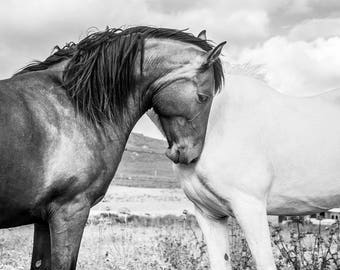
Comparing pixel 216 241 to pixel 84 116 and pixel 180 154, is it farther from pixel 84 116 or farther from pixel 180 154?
pixel 84 116

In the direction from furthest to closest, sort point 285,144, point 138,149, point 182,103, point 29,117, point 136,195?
point 138,149 < point 136,195 < point 285,144 < point 182,103 < point 29,117

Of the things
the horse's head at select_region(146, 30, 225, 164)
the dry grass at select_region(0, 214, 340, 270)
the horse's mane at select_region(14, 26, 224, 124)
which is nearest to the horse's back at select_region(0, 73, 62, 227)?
the horse's mane at select_region(14, 26, 224, 124)

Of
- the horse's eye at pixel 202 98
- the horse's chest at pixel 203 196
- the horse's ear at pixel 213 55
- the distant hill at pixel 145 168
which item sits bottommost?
the horse's chest at pixel 203 196

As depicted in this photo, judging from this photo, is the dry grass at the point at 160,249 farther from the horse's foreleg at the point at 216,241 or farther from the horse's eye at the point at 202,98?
the horse's eye at the point at 202,98

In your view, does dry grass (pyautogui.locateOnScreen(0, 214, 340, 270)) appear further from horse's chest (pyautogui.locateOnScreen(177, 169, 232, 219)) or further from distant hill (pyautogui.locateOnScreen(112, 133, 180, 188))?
distant hill (pyautogui.locateOnScreen(112, 133, 180, 188))

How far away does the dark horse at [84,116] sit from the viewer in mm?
3379

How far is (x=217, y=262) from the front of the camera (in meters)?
4.21

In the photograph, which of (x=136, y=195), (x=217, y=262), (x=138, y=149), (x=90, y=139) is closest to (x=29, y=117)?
(x=90, y=139)

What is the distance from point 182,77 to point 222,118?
1.83 ft

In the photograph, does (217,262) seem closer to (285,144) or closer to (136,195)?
(285,144)

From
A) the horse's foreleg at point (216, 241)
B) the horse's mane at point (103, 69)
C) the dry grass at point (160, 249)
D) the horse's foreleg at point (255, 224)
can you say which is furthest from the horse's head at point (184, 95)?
the dry grass at point (160, 249)

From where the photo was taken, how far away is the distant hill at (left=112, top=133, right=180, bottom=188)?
94.4 feet

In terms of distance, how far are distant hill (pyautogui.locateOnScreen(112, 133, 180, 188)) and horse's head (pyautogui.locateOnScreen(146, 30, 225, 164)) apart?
2328cm

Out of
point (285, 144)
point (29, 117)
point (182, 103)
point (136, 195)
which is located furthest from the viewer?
point (136, 195)
